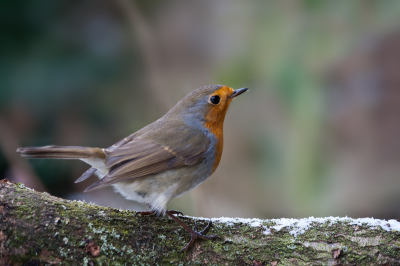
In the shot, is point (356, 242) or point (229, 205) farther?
point (229, 205)

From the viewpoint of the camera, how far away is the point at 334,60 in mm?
4305

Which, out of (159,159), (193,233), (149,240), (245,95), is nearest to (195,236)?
(193,233)

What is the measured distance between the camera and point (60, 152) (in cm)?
228

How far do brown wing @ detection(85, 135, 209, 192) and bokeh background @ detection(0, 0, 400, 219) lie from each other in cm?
174

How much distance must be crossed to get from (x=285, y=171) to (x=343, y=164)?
0.77m

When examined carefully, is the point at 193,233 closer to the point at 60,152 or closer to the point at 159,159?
the point at 159,159

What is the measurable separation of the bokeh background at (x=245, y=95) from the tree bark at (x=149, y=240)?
5.82ft

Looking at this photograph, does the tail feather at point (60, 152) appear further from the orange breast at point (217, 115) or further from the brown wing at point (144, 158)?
the orange breast at point (217, 115)

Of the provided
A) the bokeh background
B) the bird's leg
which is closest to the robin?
the bird's leg

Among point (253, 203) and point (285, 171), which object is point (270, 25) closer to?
point (285, 171)

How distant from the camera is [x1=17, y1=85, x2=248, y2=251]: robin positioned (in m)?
2.36

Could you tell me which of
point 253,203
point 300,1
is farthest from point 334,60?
point 253,203

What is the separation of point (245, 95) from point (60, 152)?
2860mm

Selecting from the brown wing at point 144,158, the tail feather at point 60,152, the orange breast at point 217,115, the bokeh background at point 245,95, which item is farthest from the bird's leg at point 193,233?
the bokeh background at point 245,95
